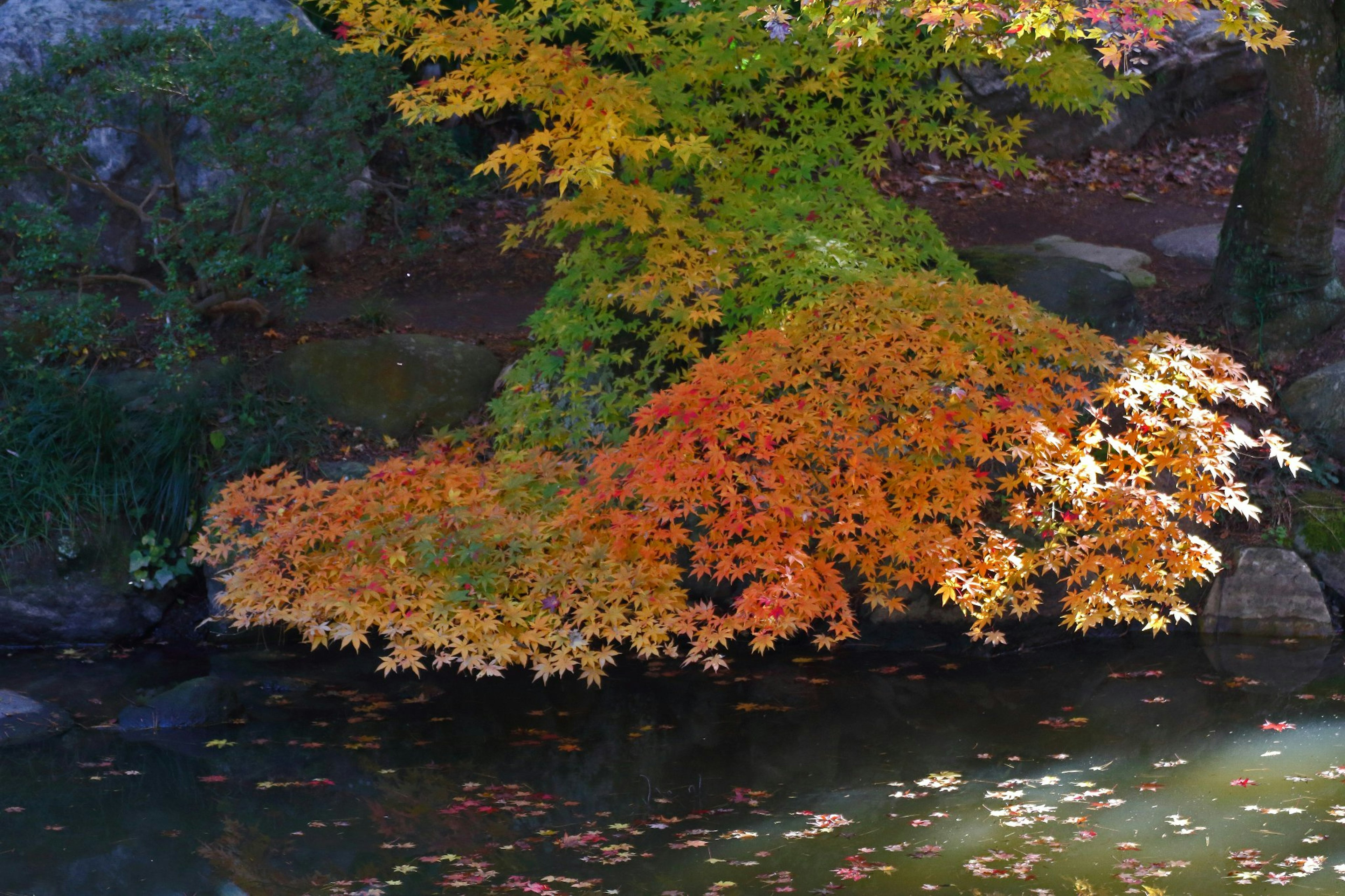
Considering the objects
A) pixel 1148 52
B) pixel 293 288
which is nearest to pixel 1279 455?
pixel 293 288

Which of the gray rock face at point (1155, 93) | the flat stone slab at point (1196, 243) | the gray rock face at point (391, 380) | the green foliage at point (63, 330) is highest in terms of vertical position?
the gray rock face at point (1155, 93)

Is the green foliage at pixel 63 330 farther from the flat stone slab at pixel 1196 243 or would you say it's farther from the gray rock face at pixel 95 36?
the flat stone slab at pixel 1196 243

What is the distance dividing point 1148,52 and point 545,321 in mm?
8649

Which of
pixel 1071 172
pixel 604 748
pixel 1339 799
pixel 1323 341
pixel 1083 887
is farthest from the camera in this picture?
pixel 1071 172

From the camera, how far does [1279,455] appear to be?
6.12 m

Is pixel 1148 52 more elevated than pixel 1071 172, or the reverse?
pixel 1148 52

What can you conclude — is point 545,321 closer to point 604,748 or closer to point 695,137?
point 695,137

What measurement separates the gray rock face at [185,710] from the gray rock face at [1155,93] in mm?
9458

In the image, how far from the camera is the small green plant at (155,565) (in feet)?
23.5

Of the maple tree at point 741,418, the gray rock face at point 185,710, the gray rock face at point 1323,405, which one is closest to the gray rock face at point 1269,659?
the maple tree at point 741,418

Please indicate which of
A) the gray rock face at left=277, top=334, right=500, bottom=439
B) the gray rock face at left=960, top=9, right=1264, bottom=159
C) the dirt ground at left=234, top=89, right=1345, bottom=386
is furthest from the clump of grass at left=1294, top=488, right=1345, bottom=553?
the gray rock face at left=960, top=9, right=1264, bottom=159

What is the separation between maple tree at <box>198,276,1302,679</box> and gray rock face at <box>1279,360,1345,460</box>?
6.15 feet

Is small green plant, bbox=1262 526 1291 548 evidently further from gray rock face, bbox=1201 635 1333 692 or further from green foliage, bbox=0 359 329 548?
green foliage, bbox=0 359 329 548

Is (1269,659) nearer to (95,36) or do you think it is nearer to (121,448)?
(121,448)
